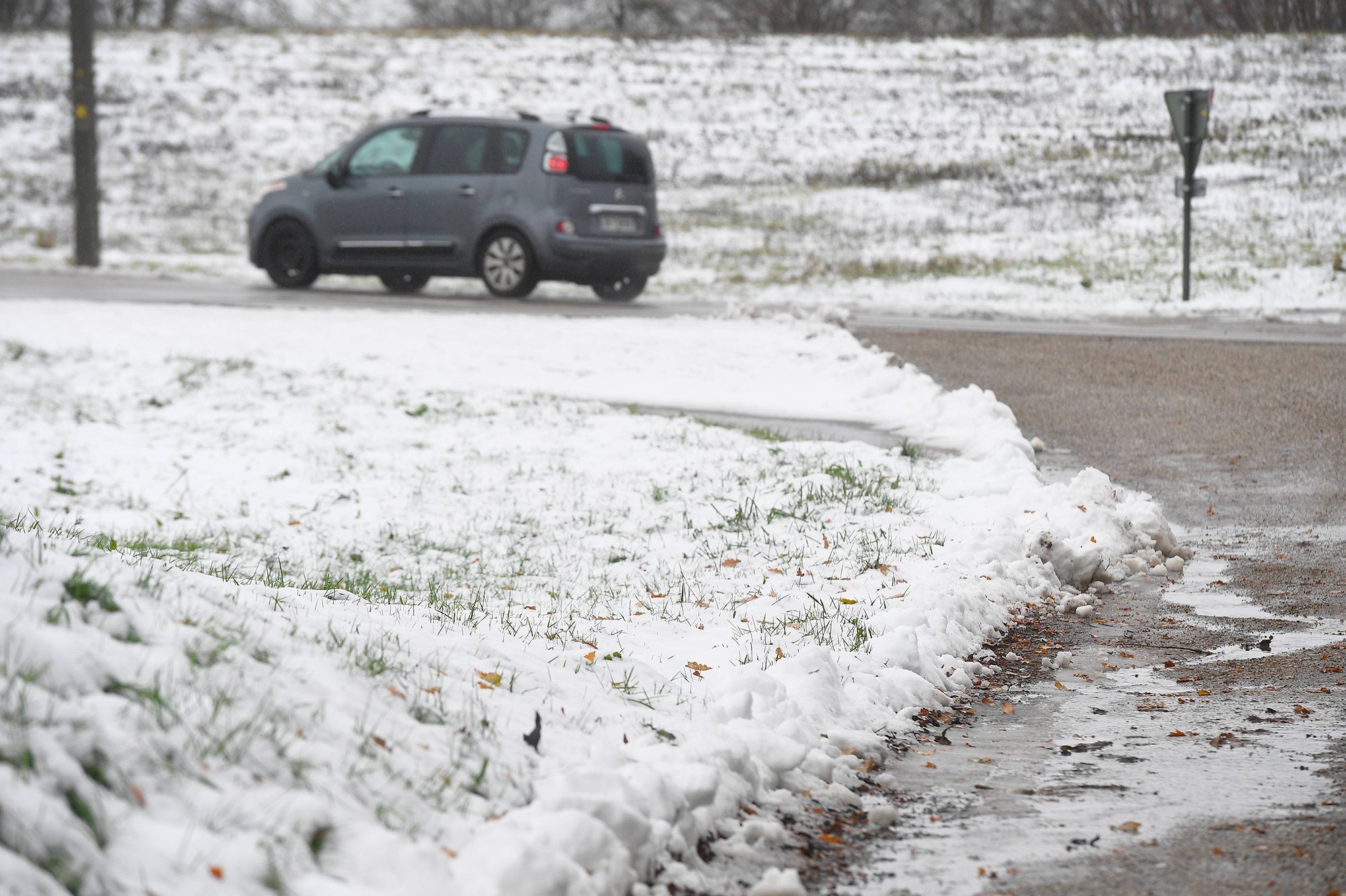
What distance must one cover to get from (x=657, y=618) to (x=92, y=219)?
16928 millimetres

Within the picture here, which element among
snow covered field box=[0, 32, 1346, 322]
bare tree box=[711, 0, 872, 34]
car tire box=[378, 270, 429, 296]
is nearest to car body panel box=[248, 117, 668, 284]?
car tire box=[378, 270, 429, 296]

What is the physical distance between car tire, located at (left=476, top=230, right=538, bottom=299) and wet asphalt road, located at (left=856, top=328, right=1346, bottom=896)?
13.1ft

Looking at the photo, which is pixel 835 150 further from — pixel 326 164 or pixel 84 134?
pixel 326 164

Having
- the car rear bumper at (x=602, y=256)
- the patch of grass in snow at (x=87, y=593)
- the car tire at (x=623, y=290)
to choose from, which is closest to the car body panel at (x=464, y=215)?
the car rear bumper at (x=602, y=256)

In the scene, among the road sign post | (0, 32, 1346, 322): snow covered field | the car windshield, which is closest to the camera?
the car windshield

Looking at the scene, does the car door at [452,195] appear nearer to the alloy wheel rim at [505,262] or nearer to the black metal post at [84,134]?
the alloy wheel rim at [505,262]

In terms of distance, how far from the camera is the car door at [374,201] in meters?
15.0

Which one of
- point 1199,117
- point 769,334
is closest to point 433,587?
point 769,334

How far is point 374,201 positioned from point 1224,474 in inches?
417


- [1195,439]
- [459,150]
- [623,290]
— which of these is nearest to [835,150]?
[623,290]

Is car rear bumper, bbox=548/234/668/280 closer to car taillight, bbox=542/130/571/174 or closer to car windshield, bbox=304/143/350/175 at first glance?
car taillight, bbox=542/130/571/174

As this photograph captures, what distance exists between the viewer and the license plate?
47.7 feet

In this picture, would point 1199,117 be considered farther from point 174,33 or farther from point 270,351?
point 174,33

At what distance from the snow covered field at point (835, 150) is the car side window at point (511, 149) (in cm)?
310
